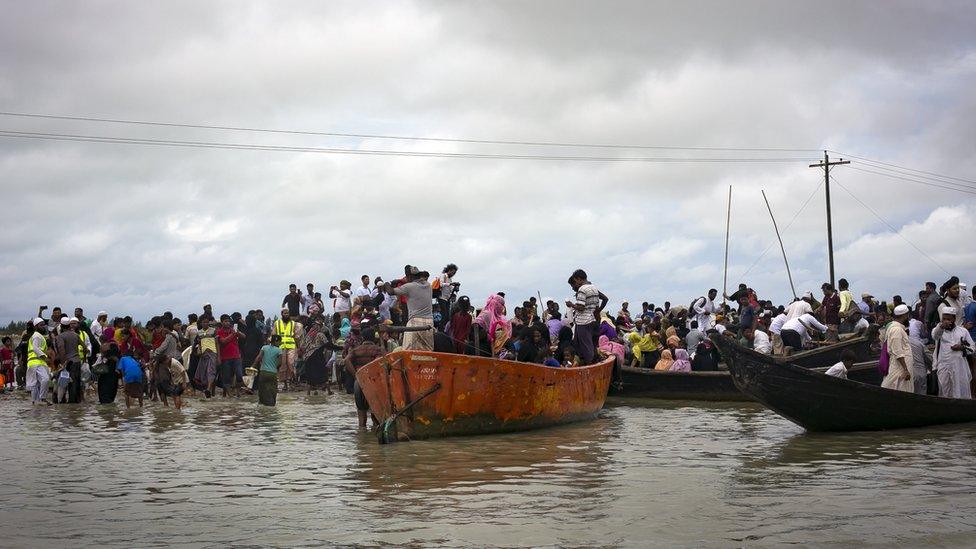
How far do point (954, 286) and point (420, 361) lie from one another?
9141mm

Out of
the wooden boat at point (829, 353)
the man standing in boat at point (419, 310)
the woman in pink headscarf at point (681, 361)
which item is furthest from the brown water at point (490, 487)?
the woman in pink headscarf at point (681, 361)

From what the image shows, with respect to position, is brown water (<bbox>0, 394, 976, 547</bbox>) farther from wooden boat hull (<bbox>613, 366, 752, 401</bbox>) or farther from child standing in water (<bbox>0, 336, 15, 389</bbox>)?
child standing in water (<bbox>0, 336, 15, 389</bbox>)

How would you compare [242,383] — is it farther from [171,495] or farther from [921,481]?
[921,481]

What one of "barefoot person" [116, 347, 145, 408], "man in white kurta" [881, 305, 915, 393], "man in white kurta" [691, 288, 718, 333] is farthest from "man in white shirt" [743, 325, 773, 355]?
"barefoot person" [116, 347, 145, 408]

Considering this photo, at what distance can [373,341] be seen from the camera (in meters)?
16.9

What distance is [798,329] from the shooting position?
20.3 meters

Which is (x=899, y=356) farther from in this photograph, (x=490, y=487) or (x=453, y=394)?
(x=490, y=487)

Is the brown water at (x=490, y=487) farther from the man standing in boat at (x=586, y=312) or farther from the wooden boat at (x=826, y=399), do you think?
the man standing in boat at (x=586, y=312)

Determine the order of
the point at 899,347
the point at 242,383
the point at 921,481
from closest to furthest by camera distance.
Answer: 1. the point at 921,481
2. the point at 899,347
3. the point at 242,383

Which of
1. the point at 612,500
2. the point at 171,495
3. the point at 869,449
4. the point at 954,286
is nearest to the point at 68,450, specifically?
the point at 171,495

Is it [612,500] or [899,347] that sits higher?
[899,347]

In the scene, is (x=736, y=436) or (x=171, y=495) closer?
(x=171, y=495)

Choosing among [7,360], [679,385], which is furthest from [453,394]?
[7,360]

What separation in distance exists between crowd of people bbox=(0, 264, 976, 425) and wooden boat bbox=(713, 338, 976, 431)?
537 mm
